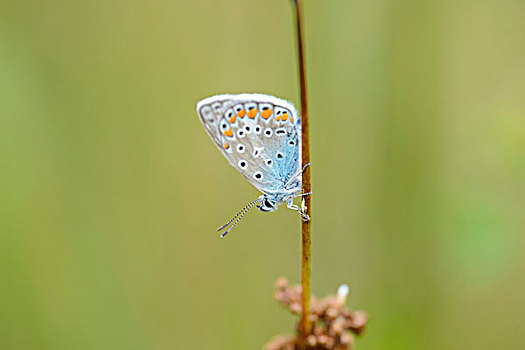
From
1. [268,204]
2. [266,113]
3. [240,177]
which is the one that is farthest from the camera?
[240,177]

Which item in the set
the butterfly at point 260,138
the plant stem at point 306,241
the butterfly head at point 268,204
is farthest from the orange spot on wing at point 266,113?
the plant stem at point 306,241

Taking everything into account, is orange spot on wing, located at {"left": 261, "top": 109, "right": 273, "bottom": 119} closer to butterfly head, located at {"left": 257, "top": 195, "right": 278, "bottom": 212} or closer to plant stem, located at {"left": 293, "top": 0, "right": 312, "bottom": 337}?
butterfly head, located at {"left": 257, "top": 195, "right": 278, "bottom": 212}

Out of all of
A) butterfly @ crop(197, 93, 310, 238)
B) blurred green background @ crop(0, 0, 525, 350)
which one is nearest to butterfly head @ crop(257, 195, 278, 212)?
butterfly @ crop(197, 93, 310, 238)

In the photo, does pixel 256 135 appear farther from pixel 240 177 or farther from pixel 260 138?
pixel 240 177

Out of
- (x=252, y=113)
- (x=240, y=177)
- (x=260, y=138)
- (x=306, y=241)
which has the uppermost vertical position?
(x=252, y=113)

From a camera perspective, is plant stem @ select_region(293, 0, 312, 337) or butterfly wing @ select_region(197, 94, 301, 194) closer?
plant stem @ select_region(293, 0, 312, 337)

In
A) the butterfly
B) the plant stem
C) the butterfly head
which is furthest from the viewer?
the butterfly head

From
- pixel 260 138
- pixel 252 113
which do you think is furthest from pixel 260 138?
pixel 252 113
